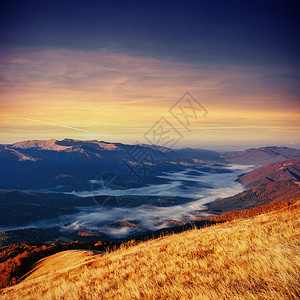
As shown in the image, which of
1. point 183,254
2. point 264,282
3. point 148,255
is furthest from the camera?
point 148,255

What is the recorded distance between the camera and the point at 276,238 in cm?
870

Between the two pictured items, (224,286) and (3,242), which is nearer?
(224,286)

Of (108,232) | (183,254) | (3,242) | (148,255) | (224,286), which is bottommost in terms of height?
(108,232)

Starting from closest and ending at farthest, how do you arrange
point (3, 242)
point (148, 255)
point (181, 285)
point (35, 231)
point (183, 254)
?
point (181, 285), point (183, 254), point (148, 255), point (3, 242), point (35, 231)

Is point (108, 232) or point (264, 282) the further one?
point (108, 232)

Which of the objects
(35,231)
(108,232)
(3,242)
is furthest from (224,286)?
(108,232)

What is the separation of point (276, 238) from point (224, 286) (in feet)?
16.0

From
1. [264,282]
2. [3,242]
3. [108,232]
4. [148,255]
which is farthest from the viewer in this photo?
[108,232]

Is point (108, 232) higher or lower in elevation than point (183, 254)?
lower

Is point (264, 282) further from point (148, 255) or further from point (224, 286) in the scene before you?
point (148, 255)

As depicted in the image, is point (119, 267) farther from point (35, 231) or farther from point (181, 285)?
point (35, 231)

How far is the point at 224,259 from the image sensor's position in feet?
24.6

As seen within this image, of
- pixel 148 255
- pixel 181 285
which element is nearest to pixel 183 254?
pixel 148 255

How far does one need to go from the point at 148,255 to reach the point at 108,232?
186 meters
